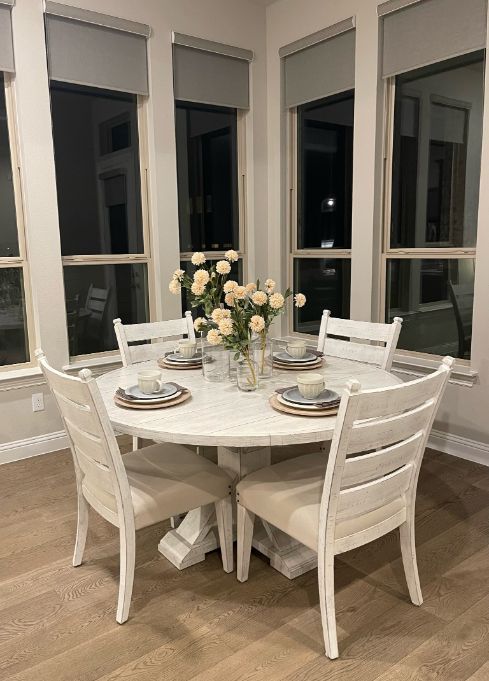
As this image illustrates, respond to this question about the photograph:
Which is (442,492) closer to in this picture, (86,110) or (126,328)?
(126,328)

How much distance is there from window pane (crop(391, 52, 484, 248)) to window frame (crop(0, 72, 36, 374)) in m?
2.43

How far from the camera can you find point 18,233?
3535 mm

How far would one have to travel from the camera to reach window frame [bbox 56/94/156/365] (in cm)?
380

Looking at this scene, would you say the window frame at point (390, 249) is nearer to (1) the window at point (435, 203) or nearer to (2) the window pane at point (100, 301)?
(1) the window at point (435, 203)

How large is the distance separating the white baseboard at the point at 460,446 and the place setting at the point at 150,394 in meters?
2.04

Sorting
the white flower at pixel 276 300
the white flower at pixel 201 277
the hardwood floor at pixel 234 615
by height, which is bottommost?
the hardwood floor at pixel 234 615

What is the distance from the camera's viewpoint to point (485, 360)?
3.28 metres

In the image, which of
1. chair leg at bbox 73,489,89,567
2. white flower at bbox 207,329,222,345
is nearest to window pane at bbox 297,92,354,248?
white flower at bbox 207,329,222,345

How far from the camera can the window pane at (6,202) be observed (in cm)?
346

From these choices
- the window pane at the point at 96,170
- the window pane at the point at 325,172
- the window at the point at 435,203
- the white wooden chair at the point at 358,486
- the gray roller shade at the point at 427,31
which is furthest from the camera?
the window pane at the point at 325,172

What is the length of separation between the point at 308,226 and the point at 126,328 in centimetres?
203

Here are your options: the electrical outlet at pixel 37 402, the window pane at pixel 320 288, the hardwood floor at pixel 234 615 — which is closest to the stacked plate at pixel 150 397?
the hardwood floor at pixel 234 615

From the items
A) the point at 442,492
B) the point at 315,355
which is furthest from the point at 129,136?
the point at 442,492

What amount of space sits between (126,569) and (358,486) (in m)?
0.87
